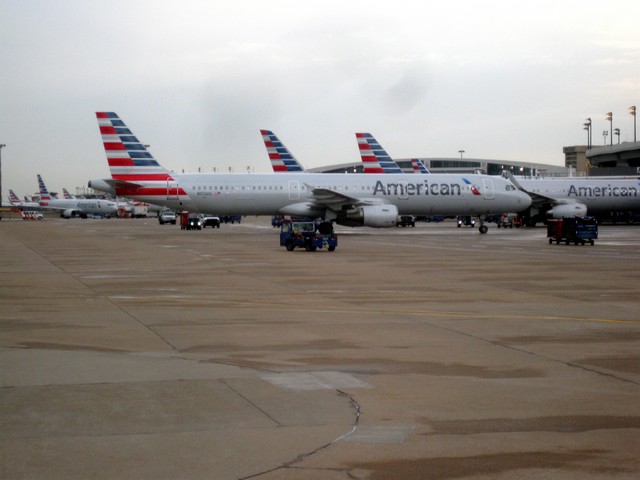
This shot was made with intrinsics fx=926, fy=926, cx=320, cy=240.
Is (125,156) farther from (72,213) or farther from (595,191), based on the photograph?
(72,213)

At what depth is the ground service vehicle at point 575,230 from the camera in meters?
44.3

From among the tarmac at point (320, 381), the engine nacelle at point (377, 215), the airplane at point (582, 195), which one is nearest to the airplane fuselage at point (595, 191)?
the airplane at point (582, 195)

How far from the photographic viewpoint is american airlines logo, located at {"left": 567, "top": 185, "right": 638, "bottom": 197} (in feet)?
253

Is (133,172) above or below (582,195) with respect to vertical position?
above

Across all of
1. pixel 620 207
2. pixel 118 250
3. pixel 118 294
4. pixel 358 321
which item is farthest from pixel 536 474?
pixel 620 207

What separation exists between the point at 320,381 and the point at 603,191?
236 feet

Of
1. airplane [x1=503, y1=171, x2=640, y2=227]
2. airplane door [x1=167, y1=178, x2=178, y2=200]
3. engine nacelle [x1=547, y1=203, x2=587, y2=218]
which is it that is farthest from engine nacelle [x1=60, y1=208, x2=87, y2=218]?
engine nacelle [x1=547, y1=203, x2=587, y2=218]

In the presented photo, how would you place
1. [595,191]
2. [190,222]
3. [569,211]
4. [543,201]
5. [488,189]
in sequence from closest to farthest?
1. [488,189]
2. [569,211]
3. [543,201]
4. [190,222]
5. [595,191]

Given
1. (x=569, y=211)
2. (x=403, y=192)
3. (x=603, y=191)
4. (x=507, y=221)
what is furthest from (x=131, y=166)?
(x=603, y=191)

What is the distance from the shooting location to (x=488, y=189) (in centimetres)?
6212

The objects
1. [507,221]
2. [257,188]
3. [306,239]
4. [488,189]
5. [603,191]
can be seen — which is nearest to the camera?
[306,239]

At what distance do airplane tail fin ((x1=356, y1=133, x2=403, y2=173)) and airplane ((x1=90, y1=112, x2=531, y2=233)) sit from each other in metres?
33.2

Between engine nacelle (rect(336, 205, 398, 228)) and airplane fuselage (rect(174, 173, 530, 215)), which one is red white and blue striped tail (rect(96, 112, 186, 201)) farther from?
engine nacelle (rect(336, 205, 398, 228))

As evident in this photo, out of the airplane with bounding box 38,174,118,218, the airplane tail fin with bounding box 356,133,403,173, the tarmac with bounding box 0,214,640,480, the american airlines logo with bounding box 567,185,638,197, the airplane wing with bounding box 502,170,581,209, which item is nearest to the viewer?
the tarmac with bounding box 0,214,640,480
